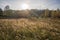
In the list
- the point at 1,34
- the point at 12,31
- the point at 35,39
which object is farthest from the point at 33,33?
the point at 1,34

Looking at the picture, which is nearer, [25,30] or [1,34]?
[1,34]

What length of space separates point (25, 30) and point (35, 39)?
440 millimetres

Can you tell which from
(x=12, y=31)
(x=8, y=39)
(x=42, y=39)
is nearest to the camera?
(x=8, y=39)

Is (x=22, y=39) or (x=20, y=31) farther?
(x=20, y=31)

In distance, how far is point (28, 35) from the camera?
7.79ft

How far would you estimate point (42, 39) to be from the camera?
7.52 feet

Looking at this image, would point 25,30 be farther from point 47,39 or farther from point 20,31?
point 47,39

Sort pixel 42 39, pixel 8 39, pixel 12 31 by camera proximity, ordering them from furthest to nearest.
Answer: pixel 12 31 → pixel 42 39 → pixel 8 39

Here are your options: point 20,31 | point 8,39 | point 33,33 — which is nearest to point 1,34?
point 8,39

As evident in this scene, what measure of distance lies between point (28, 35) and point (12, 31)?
14.2 inches

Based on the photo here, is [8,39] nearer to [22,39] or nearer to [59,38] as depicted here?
[22,39]

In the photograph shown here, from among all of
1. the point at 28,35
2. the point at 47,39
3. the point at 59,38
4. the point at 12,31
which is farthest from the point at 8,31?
the point at 59,38

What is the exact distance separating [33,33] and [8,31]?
0.54m

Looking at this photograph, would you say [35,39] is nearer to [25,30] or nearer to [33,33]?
[33,33]
